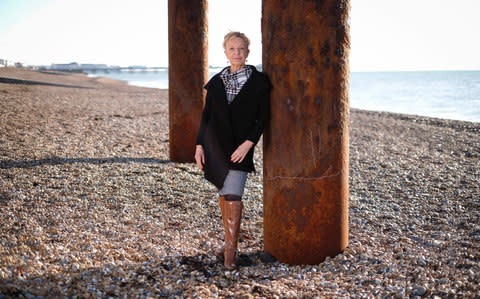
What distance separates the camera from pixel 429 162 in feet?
22.4

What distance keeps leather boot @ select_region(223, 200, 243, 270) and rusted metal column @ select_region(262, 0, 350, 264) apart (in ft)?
0.81

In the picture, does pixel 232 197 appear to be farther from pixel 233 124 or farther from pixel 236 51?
pixel 236 51

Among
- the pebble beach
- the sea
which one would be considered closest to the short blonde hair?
the pebble beach

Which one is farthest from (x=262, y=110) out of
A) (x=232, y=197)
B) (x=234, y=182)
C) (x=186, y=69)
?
(x=186, y=69)

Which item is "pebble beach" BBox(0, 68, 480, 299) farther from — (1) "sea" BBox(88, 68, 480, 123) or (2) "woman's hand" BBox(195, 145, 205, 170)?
(1) "sea" BBox(88, 68, 480, 123)

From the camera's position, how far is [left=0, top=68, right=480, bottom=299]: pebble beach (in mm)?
2559

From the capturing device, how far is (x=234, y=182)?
2.89m

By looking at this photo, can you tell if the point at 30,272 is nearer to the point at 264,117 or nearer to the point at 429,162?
the point at 264,117

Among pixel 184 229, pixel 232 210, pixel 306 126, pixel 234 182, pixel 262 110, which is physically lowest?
pixel 184 229

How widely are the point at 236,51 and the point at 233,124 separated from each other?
1.66 ft

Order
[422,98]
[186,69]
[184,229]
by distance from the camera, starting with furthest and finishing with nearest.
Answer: [422,98]
[186,69]
[184,229]

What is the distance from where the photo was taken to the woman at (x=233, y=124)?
2803 millimetres

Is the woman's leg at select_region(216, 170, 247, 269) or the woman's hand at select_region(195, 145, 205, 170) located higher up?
the woman's hand at select_region(195, 145, 205, 170)

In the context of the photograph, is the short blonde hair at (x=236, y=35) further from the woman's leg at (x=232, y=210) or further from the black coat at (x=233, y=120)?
the woman's leg at (x=232, y=210)
